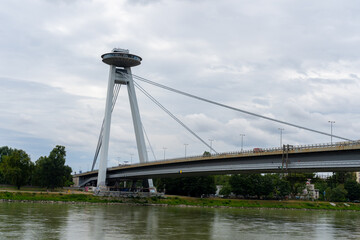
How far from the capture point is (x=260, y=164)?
5225 cm

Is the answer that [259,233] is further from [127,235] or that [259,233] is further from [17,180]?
[17,180]

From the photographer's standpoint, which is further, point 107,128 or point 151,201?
point 107,128

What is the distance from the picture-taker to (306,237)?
33438 mm

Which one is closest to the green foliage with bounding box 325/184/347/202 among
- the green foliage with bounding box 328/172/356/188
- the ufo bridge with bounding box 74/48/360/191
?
the green foliage with bounding box 328/172/356/188

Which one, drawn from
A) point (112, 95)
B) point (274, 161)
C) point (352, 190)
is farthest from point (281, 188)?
point (274, 161)

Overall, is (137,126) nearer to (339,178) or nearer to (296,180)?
(296,180)

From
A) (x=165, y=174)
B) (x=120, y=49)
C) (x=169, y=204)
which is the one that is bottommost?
(x=169, y=204)

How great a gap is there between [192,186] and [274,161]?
4671 cm

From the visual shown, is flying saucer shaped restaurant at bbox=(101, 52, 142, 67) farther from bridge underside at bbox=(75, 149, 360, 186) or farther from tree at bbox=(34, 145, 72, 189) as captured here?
tree at bbox=(34, 145, 72, 189)

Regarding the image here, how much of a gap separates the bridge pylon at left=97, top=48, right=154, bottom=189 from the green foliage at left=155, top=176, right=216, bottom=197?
9.71m

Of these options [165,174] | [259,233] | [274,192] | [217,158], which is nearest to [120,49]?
[165,174]

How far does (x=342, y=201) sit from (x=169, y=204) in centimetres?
4903

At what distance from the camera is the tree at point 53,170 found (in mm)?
93125

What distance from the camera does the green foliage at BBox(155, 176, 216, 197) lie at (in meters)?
95.0
